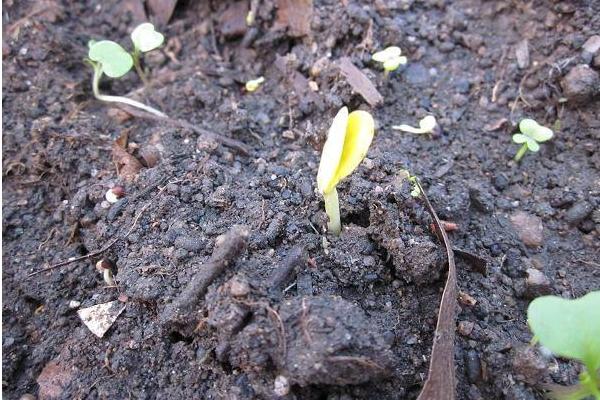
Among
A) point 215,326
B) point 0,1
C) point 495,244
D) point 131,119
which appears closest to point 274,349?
point 215,326

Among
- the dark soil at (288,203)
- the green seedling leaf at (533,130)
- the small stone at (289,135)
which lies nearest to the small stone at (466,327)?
the dark soil at (288,203)

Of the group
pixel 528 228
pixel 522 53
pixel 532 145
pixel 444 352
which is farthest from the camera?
pixel 522 53

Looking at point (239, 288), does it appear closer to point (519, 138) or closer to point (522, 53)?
point (519, 138)

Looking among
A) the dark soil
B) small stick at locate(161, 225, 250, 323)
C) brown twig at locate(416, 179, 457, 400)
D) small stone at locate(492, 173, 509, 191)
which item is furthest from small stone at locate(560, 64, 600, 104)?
small stick at locate(161, 225, 250, 323)

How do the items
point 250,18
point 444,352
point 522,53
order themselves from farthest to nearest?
point 250,18 < point 522,53 < point 444,352

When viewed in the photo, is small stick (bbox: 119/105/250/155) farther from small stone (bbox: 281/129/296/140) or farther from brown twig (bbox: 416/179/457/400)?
brown twig (bbox: 416/179/457/400)

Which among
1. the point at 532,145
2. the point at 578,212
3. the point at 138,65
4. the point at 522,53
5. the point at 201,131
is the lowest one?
the point at 578,212

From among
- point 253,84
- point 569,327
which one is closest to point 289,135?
point 253,84
